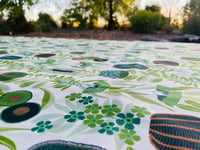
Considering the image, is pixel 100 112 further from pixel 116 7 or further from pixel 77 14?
pixel 116 7

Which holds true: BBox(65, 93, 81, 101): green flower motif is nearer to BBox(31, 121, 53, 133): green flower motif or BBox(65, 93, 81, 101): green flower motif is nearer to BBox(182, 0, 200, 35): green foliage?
BBox(31, 121, 53, 133): green flower motif

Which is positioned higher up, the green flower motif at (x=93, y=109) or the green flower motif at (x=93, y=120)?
the green flower motif at (x=93, y=109)

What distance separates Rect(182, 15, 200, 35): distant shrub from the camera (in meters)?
6.03

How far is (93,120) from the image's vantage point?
1.29 feet

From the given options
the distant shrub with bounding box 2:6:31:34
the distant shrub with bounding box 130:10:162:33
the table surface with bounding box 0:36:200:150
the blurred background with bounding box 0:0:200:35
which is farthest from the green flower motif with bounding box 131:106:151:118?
the distant shrub with bounding box 2:6:31:34

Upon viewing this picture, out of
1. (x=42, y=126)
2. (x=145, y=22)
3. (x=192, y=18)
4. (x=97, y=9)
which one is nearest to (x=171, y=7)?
(x=192, y=18)

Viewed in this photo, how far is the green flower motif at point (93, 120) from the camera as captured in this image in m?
0.38

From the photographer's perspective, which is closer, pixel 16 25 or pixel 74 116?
pixel 74 116

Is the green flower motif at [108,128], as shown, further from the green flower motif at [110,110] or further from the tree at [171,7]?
the tree at [171,7]

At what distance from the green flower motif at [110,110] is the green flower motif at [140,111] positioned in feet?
0.15

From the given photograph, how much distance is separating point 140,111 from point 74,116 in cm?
19

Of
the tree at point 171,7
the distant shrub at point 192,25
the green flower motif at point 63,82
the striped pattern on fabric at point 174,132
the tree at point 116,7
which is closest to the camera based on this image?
the striped pattern on fabric at point 174,132

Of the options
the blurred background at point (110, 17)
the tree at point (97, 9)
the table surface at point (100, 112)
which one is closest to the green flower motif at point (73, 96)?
the table surface at point (100, 112)

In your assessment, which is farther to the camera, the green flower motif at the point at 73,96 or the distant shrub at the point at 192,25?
the distant shrub at the point at 192,25
